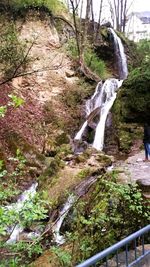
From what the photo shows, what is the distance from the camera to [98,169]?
34.5 feet

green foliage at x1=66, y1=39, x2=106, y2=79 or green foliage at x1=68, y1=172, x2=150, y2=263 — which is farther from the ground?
green foliage at x1=66, y1=39, x2=106, y2=79

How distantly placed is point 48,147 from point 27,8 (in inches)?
395

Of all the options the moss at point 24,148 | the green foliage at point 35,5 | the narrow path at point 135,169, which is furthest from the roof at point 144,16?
the narrow path at point 135,169

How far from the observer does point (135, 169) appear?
1063cm

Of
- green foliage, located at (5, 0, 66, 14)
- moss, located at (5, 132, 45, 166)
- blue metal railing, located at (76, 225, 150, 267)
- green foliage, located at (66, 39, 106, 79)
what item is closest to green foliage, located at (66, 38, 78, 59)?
green foliage, located at (66, 39, 106, 79)

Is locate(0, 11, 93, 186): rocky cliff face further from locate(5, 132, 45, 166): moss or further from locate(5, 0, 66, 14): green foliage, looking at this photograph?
locate(5, 0, 66, 14): green foliage

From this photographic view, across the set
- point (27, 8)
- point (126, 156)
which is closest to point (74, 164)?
point (126, 156)

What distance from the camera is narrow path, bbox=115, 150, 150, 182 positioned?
8311 millimetres

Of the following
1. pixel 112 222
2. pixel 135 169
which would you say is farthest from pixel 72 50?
pixel 112 222

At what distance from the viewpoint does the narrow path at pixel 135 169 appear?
27.3 ft

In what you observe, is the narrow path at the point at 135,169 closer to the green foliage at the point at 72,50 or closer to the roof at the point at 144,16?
the green foliage at the point at 72,50

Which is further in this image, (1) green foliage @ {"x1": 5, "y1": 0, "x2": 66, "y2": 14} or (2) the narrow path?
(1) green foliage @ {"x1": 5, "y1": 0, "x2": 66, "y2": 14}

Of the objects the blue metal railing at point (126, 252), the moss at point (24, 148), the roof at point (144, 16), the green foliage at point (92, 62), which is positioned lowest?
the moss at point (24, 148)

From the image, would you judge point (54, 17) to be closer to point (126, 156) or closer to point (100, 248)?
point (126, 156)
